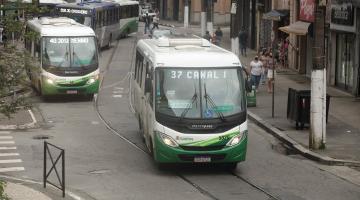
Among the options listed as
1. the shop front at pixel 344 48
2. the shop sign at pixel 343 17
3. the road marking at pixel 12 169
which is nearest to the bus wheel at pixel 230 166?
the road marking at pixel 12 169

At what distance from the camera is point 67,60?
99.5 ft

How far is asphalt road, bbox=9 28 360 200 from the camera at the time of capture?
1631 centimetres

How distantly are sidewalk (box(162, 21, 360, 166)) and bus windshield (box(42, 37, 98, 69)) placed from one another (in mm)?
6859

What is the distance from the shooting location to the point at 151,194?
16.1m

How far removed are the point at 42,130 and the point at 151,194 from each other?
359 inches

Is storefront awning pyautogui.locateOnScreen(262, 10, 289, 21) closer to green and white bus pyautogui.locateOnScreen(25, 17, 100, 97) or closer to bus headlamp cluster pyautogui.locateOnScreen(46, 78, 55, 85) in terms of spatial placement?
green and white bus pyautogui.locateOnScreen(25, 17, 100, 97)

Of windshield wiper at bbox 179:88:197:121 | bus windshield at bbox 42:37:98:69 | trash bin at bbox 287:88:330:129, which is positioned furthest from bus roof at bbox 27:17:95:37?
windshield wiper at bbox 179:88:197:121

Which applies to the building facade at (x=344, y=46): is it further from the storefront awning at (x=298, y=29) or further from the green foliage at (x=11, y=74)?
the green foliage at (x=11, y=74)

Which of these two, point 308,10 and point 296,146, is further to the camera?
point 308,10

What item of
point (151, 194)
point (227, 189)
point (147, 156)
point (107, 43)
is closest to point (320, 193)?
point (227, 189)

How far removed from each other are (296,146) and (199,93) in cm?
477

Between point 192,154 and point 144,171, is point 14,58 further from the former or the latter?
point 144,171

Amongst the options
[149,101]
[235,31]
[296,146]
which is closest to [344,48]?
[235,31]

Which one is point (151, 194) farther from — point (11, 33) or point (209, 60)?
point (11, 33)
